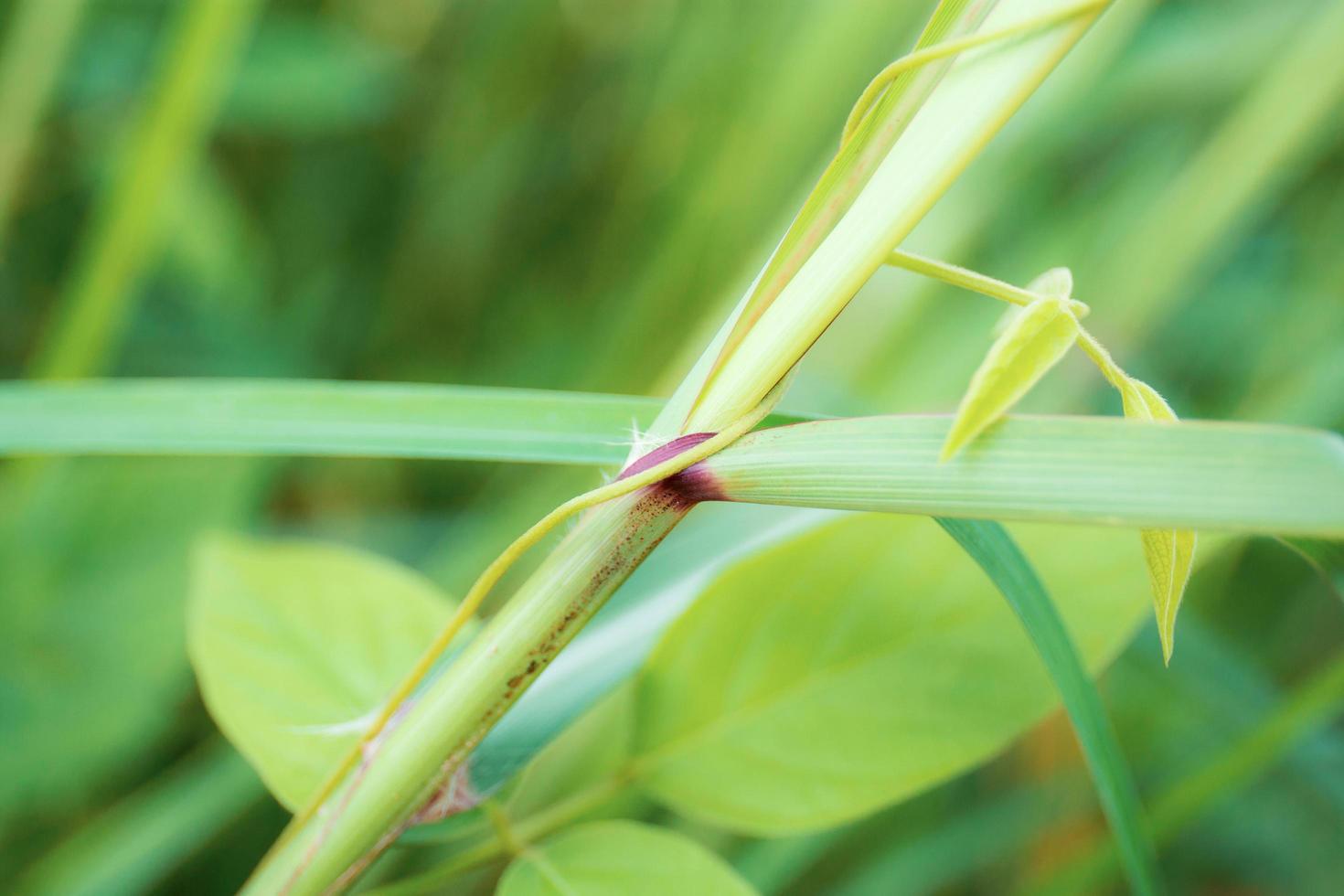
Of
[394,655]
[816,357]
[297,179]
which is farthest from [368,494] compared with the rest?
[394,655]

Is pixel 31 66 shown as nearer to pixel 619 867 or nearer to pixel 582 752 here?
pixel 582 752

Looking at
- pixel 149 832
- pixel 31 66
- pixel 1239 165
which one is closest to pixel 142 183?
pixel 31 66

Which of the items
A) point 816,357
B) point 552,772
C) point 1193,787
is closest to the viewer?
point 1193,787

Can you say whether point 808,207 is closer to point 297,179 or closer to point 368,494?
point 368,494

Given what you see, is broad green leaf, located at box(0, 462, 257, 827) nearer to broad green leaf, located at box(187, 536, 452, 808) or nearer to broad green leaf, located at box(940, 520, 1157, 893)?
broad green leaf, located at box(187, 536, 452, 808)

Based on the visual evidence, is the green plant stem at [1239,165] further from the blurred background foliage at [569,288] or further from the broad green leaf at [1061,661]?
the broad green leaf at [1061,661]

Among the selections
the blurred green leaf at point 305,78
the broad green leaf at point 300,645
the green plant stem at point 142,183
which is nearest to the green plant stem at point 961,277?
the broad green leaf at point 300,645

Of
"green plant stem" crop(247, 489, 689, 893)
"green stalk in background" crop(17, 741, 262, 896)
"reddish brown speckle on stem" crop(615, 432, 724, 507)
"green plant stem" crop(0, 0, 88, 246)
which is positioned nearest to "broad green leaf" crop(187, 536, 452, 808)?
"green plant stem" crop(247, 489, 689, 893)
